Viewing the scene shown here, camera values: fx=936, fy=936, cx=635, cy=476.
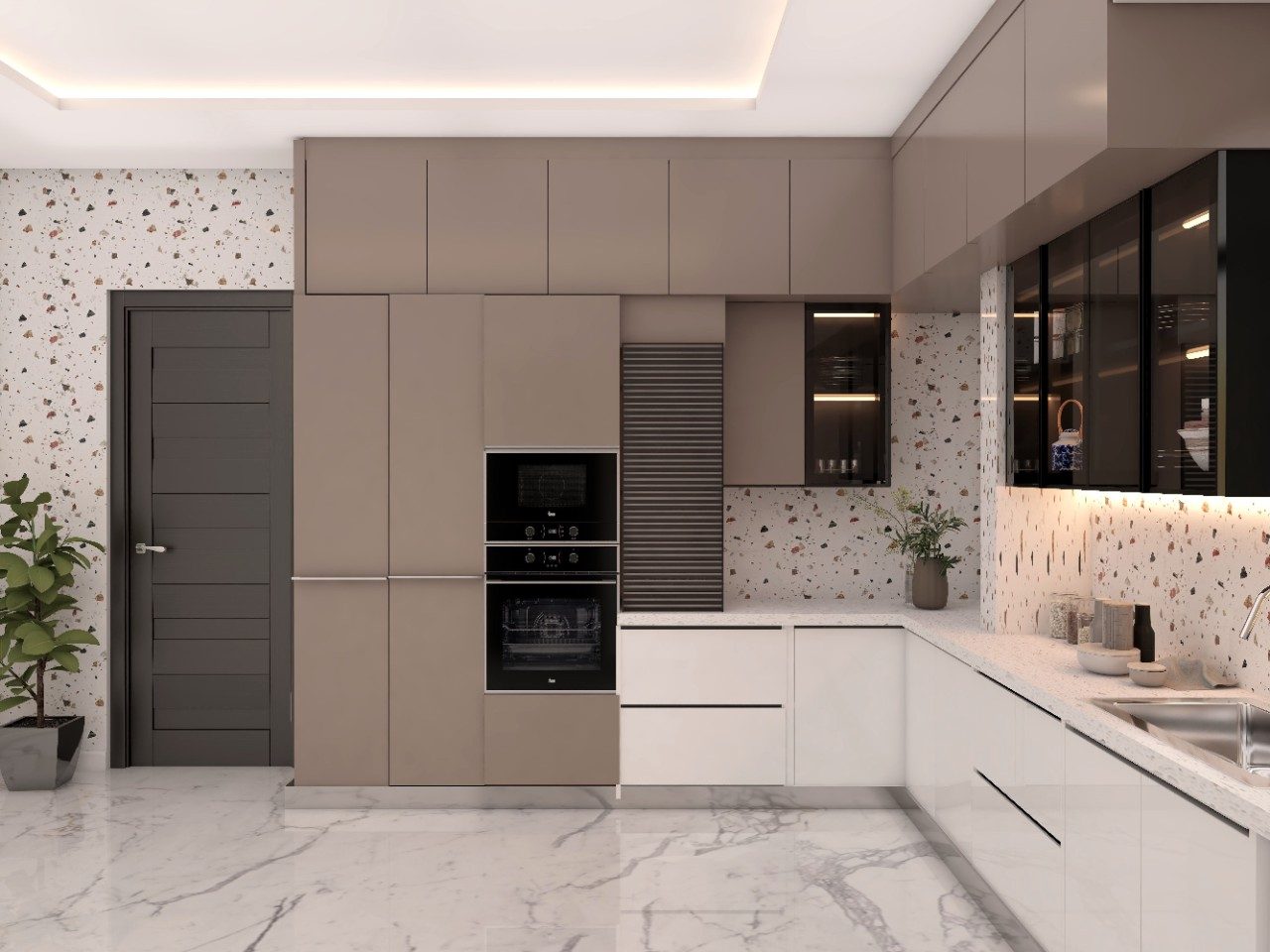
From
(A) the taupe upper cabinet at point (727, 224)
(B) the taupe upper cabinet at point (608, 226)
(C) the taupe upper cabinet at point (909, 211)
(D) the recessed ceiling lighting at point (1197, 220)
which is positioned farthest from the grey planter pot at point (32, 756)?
(D) the recessed ceiling lighting at point (1197, 220)

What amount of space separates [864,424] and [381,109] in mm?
2379

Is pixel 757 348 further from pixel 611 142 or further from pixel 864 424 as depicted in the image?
pixel 611 142

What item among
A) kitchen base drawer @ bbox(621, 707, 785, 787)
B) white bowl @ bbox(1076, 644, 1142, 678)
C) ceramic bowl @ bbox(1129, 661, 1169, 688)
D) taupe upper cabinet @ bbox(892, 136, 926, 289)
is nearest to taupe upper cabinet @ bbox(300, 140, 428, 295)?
taupe upper cabinet @ bbox(892, 136, 926, 289)

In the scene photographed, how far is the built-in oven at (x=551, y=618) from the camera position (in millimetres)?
3871

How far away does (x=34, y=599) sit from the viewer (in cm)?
410

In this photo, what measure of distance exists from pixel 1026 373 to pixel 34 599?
164 inches

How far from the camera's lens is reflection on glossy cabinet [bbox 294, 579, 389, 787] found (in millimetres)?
3889

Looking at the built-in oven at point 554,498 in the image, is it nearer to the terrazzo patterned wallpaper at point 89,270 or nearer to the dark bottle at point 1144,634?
the terrazzo patterned wallpaper at point 89,270

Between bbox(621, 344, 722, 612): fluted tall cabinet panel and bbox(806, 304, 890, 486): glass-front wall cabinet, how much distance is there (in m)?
0.49

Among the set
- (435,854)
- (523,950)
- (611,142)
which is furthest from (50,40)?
(523,950)

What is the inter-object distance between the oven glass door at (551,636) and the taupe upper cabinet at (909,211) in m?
1.74

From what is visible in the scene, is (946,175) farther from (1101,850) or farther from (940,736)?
(1101,850)

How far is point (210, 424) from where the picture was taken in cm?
446

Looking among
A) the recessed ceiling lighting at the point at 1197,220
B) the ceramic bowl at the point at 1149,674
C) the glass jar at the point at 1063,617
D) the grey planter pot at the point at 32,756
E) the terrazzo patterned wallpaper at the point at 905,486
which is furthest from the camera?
the terrazzo patterned wallpaper at the point at 905,486
